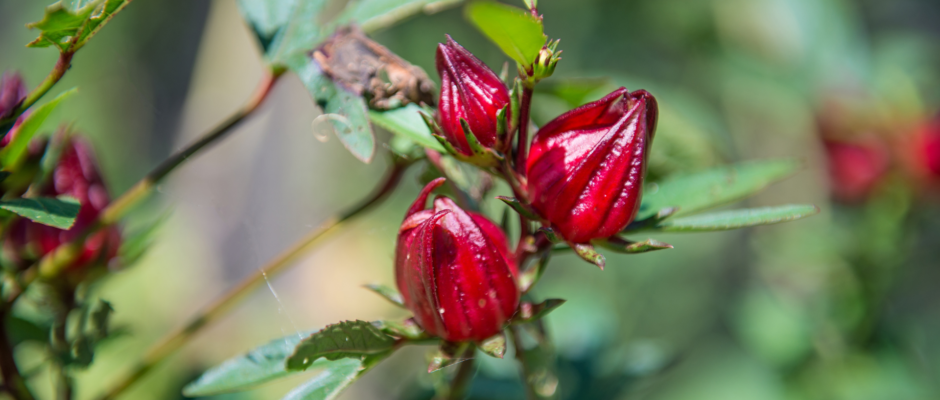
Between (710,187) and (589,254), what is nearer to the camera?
(589,254)

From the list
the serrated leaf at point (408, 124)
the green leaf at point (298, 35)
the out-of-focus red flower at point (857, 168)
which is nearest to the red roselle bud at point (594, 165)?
the serrated leaf at point (408, 124)

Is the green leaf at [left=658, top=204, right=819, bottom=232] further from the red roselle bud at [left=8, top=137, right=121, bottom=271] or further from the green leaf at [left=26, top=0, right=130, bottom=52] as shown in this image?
the red roselle bud at [left=8, top=137, right=121, bottom=271]

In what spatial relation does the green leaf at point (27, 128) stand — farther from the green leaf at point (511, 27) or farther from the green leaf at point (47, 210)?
the green leaf at point (511, 27)

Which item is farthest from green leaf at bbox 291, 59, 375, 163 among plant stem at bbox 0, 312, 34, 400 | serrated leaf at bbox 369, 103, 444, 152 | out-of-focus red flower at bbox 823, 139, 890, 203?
out-of-focus red flower at bbox 823, 139, 890, 203

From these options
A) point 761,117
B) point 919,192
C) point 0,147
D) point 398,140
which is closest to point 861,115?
point 919,192

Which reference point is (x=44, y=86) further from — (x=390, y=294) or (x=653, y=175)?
(x=653, y=175)

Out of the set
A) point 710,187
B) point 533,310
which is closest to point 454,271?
point 533,310
